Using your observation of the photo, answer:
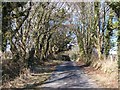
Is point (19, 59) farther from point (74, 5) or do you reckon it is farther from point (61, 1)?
point (74, 5)

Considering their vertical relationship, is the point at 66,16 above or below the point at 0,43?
above

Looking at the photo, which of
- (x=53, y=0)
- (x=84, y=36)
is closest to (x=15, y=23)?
(x=53, y=0)

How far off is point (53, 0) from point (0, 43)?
1573 cm

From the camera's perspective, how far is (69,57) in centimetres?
9006

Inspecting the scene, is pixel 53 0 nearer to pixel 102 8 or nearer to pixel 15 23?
pixel 102 8

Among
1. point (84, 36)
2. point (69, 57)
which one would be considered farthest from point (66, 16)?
point (69, 57)

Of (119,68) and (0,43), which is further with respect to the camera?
(119,68)

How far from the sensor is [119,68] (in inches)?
776

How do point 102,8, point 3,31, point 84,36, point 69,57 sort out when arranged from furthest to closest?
point 69,57 → point 84,36 → point 102,8 → point 3,31

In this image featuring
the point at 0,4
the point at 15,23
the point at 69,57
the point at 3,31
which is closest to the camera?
the point at 0,4

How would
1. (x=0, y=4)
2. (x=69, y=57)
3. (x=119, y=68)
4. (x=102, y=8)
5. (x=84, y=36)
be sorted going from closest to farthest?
(x=0, y=4) → (x=119, y=68) → (x=102, y=8) → (x=84, y=36) → (x=69, y=57)

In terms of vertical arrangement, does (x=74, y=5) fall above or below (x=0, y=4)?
above

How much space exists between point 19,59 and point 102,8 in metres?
11.5

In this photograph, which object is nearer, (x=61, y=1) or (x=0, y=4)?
(x=0, y=4)
